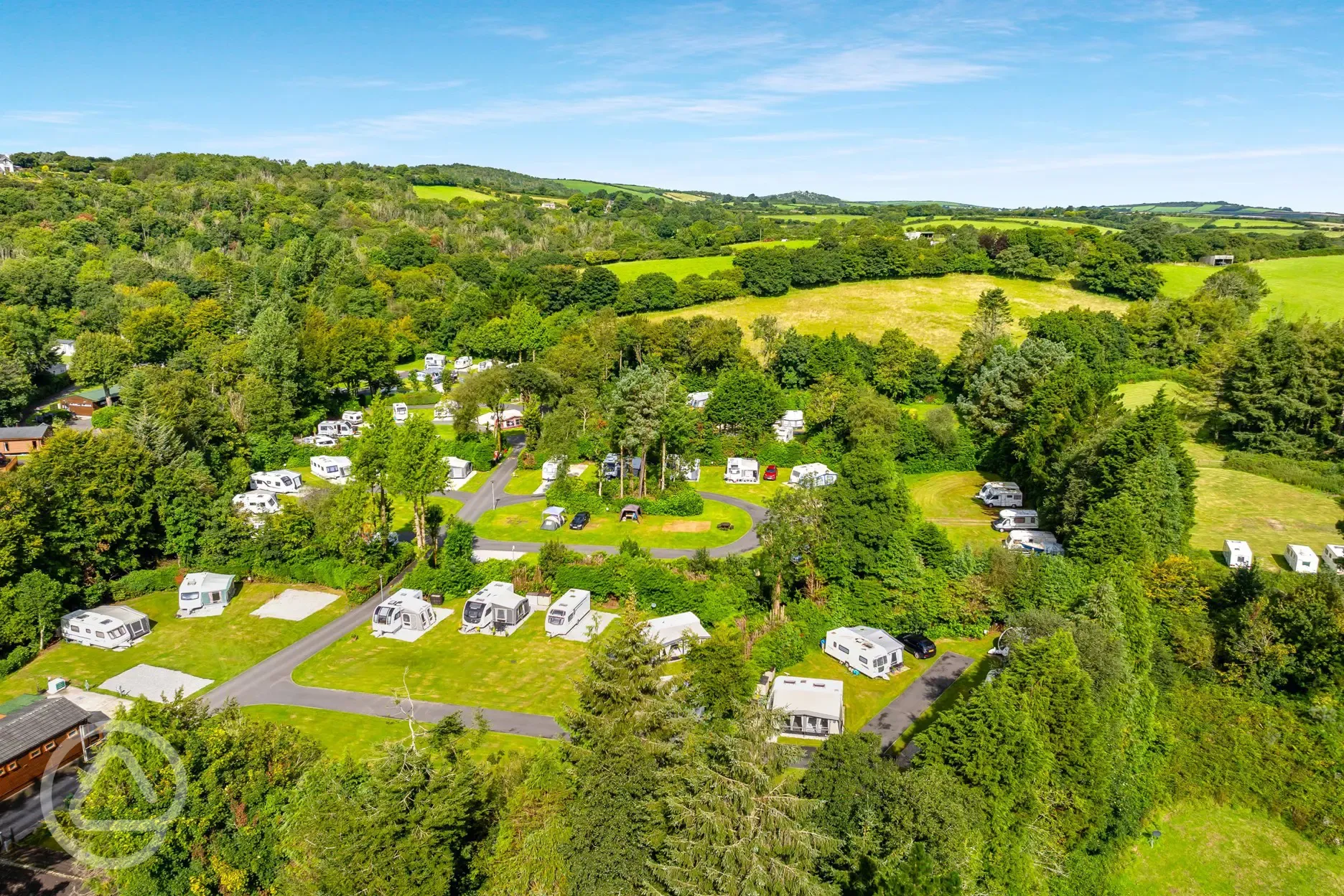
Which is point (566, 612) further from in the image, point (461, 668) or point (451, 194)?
point (451, 194)

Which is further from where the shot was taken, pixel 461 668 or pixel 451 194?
pixel 451 194

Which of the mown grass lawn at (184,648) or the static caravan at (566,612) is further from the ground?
the static caravan at (566,612)

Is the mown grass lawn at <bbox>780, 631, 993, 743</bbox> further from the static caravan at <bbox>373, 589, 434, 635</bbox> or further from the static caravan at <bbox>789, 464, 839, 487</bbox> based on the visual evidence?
the static caravan at <bbox>373, 589, 434, 635</bbox>

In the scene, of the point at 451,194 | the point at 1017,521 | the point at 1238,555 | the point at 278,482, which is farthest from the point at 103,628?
the point at 451,194

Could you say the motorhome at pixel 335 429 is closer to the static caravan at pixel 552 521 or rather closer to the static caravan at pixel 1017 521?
the static caravan at pixel 552 521

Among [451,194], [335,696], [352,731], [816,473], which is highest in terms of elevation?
[451,194]

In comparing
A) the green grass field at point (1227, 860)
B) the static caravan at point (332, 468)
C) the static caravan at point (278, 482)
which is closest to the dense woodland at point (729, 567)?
the green grass field at point (1227, 860)

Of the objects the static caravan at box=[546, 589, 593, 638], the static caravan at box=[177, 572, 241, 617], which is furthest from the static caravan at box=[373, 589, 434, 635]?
the static caravan at box=[177, 572, 241, 617]
